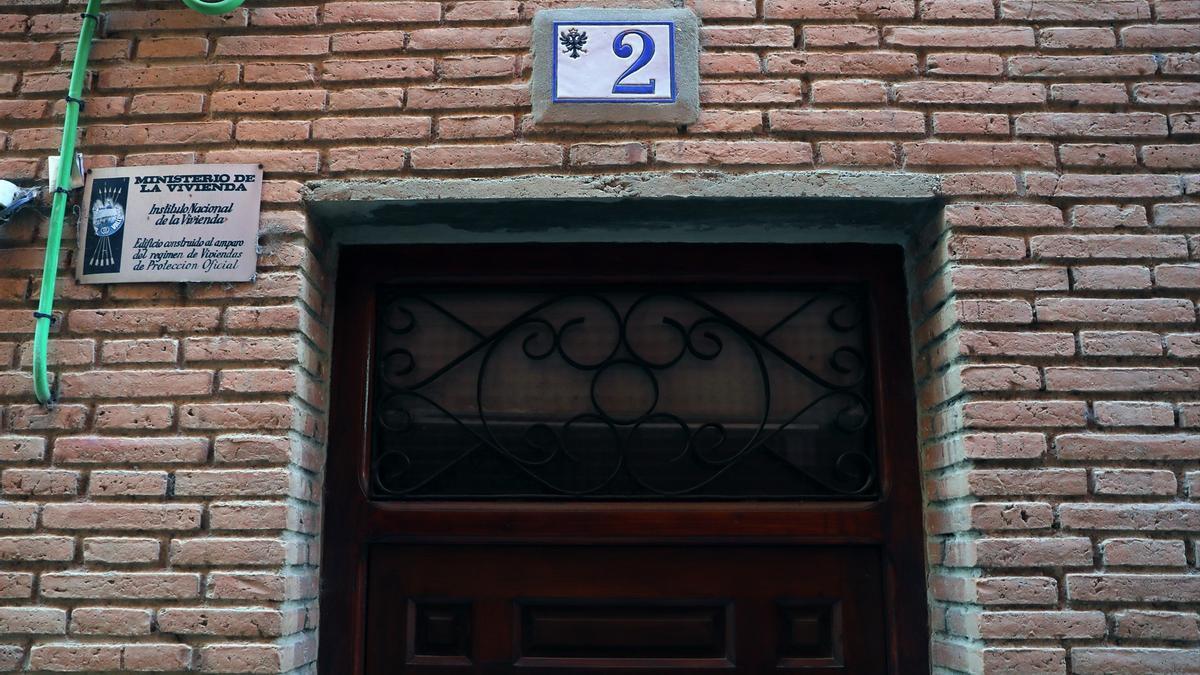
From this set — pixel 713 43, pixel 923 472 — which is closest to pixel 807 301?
pixel 923 472

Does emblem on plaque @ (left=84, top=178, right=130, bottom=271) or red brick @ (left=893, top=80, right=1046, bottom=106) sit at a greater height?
red brick @ (left=893, top=80, right=1046, bottom=106)

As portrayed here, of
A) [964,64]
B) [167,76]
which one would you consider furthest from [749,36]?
[167,76]

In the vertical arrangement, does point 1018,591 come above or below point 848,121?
below

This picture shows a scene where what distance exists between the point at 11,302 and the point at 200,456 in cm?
→ 72

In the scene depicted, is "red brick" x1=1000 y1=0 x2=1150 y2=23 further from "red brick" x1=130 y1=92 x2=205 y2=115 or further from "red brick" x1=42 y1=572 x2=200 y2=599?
"red brick" x1=42 y1=572 x2=200 y2=599

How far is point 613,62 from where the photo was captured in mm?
2744

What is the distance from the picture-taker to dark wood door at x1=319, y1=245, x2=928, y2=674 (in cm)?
276

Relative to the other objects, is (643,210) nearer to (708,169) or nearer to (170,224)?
(708,169)

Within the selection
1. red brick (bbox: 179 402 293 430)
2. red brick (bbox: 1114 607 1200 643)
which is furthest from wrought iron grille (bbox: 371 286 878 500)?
red brick (bbox: 1114 607 1200 643)

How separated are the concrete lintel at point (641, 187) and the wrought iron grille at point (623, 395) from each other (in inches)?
15.3

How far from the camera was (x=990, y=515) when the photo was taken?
245 centimetres

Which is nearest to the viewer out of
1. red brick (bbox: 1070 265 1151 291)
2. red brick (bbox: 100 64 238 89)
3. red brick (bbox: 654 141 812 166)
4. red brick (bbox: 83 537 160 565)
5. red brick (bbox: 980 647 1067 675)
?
red brick (bbox: 980 647 1067 675)

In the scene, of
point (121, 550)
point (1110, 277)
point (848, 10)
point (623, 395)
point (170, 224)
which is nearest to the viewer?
point (121, 550)

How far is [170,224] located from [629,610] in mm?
1680
